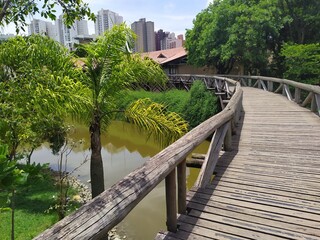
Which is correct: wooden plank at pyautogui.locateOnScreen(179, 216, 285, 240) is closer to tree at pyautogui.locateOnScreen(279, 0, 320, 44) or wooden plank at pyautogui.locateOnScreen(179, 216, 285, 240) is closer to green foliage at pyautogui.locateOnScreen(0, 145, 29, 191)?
green foliage at pyautogui.locateOnScreen(0, 145, 29, 191)

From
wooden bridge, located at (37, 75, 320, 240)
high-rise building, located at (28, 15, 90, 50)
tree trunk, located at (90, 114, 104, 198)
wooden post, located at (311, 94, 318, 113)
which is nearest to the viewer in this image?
wooden bridge, located at (37, 75, 320, 240)

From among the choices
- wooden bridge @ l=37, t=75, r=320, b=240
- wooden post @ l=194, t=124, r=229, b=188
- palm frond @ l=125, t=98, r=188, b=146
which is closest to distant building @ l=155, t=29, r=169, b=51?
palm frond @ l=125, t=98, r=188, b=146

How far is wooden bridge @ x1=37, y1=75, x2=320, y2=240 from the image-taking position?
5.70ft

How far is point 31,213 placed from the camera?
7.12 metres

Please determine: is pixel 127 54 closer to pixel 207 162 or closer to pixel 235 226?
pixel 207 162

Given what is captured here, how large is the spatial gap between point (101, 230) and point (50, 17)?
1869 mm

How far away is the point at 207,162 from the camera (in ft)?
11.9

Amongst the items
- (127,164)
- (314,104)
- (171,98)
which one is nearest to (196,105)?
(171,98)

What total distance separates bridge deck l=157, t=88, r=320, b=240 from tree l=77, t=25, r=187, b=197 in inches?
56.0

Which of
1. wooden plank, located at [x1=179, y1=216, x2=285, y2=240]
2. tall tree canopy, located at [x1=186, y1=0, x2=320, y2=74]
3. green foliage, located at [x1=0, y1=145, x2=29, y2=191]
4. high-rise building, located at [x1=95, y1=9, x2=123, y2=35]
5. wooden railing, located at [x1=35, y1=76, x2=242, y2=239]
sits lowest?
wooden plank, located at [x1=179, y1=216, x2=285, y2=240]

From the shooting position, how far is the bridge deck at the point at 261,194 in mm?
2617

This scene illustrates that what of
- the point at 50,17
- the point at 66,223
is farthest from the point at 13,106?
the point at 66,223

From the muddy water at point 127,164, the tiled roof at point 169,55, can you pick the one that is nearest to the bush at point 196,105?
Result: the muddy water at point 127,164

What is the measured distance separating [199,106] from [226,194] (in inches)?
492
